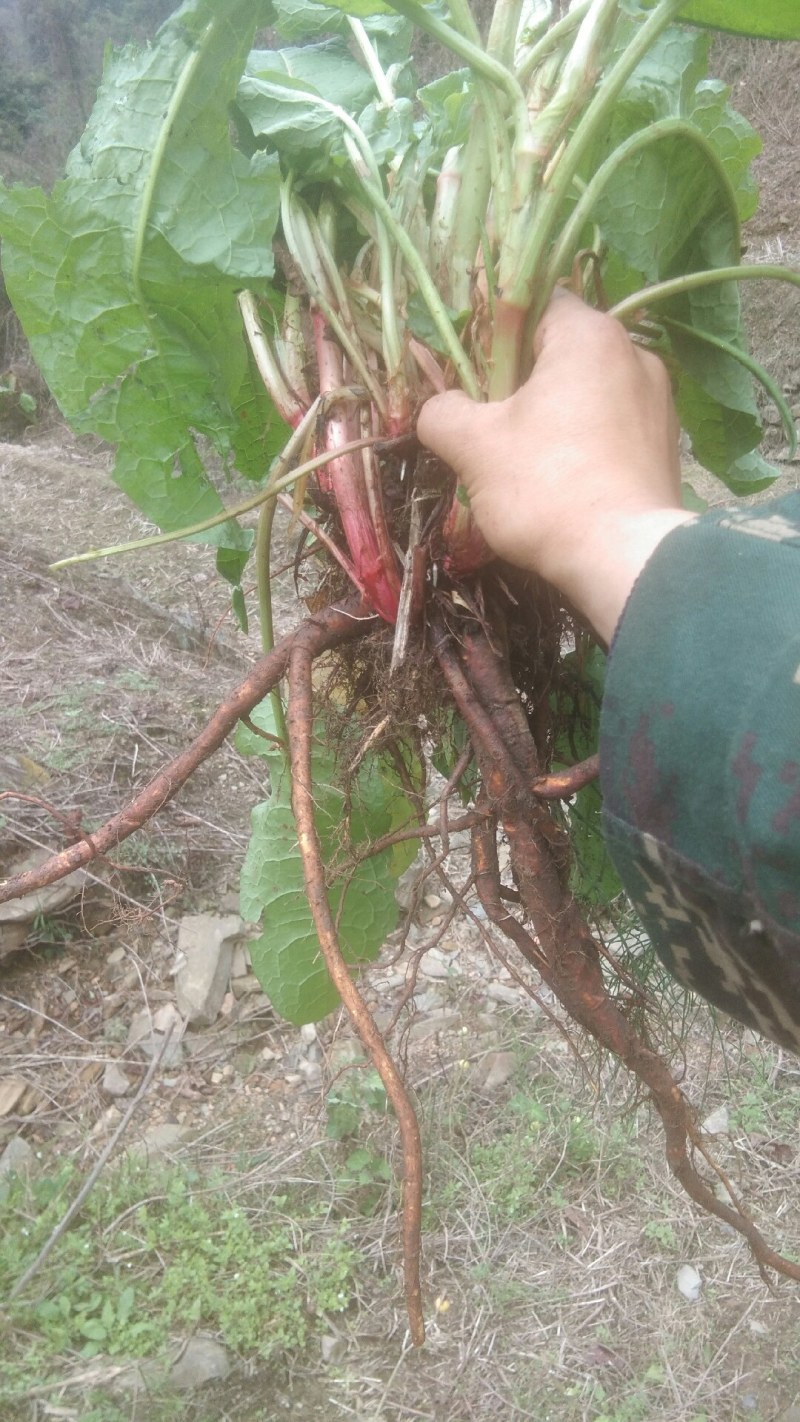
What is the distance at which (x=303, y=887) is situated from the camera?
96 centimetres

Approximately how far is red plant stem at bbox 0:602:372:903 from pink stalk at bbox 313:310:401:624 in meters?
0.06

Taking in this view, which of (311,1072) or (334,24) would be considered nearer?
(334,24)

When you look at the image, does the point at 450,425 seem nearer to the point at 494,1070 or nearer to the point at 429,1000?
the point at 494,1070

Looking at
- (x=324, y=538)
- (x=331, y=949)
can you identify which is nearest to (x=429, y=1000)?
(x=331, y=949)

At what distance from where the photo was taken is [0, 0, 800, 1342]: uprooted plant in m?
0.66

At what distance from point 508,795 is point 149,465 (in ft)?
1.40

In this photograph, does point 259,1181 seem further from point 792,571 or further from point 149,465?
point 792,571

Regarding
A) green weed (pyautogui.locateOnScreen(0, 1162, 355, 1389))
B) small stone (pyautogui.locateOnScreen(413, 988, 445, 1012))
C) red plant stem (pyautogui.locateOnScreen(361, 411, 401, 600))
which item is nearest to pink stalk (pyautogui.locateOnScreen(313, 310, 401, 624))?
red plant stem (pyautogui.locateOnScreen(361, 411, 401, 600))

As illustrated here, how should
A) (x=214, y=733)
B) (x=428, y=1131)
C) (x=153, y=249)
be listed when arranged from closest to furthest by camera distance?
(x=153, y=249) → (x=214, y=733) → (x=428, y=1131)

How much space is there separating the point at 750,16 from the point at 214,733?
688 millimetres

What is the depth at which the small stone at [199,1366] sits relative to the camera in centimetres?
133

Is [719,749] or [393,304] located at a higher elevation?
[393,304]

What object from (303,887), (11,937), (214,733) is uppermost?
(214,733)

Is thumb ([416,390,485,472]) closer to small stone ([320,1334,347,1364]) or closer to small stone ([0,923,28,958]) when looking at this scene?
small stone ([320,1334,347,1364])
